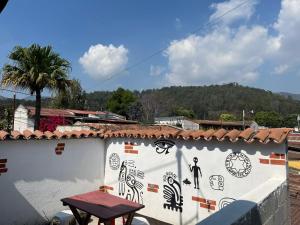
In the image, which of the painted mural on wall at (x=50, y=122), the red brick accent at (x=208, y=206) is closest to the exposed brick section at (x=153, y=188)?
the red brick accent at (x=208, y=206)

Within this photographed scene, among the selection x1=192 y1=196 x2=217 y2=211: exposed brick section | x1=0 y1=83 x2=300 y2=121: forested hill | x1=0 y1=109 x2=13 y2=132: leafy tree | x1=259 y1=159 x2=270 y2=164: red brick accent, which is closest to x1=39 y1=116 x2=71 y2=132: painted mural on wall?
x1=0 y1=109 x2=13 y2=132: leafy tree

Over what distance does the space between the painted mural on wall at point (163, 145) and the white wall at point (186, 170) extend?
63mm

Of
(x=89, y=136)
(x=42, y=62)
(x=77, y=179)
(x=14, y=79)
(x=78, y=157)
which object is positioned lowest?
(x=77, y=179)

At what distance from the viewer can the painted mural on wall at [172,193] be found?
22.5 feet

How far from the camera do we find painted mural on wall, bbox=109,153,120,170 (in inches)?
330

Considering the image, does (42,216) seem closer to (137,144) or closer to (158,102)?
(137,144)

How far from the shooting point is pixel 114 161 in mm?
8477

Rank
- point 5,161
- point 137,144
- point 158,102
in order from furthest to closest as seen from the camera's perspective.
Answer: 1. point 158,102
2. point 137,144
3. point 5,161

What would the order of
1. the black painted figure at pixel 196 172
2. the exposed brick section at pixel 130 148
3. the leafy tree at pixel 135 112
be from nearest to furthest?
the black painted figure at pixel 196 172, the exposed brick section at pixel 130 148, the leafy tree at pixel 135 112

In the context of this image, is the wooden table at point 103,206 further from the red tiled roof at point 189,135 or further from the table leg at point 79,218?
the red tiled roof at point 189,135

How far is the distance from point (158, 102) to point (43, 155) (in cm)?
6706

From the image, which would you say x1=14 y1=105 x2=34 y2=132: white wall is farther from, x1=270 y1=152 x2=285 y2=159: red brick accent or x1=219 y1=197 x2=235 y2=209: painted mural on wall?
x1=270 y1=152 x2=285 y2=159: red brick accent

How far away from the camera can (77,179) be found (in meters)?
8.03

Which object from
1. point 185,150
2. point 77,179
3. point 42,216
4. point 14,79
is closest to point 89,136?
point 77,179
